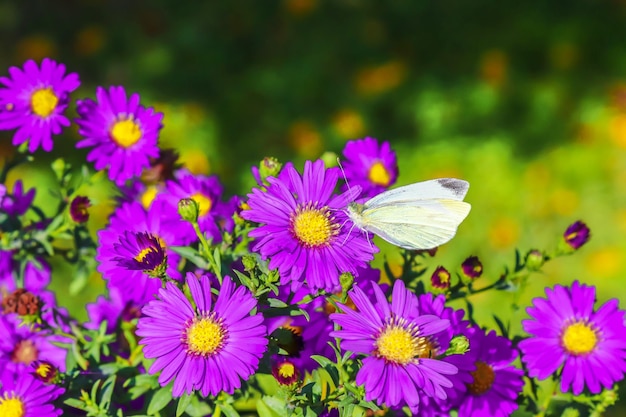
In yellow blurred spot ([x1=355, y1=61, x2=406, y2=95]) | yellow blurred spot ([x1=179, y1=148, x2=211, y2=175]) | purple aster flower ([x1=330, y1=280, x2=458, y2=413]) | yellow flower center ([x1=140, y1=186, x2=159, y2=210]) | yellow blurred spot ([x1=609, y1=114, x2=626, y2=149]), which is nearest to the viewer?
purple aster flower ([x1=330, y1=280, x2=458, y2=413])

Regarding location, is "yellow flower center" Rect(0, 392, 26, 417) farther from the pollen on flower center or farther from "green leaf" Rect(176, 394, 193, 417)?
the pollen on flower center

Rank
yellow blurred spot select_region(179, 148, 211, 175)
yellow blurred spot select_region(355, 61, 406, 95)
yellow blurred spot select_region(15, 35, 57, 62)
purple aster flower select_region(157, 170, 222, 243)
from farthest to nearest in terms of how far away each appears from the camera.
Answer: yellow blurred spot select_region(15, 35, 57, 62) → yellow blurred spot select_region(355, 61, 406, 95) → yellow blurred spot select_region(179, 148, 211, 175) → purple aster flower select_region(157, 170, 222, 243)

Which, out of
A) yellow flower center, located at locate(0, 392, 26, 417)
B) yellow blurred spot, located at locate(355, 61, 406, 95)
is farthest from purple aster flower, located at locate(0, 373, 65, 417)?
yellow blurred spot, located at locate(355, 61, 406, 95)

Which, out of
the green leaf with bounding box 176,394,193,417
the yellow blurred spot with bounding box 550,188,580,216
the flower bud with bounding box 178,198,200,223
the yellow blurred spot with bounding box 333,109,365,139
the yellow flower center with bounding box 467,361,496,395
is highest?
the yellow blurred spot with bounding box 333,109,365,139

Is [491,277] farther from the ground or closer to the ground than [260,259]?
farther from the ground

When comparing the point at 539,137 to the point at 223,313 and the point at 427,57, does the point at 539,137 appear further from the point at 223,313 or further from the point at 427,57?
the point at 223,313

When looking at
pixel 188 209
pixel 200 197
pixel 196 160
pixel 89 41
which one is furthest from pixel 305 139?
pixel 188 209

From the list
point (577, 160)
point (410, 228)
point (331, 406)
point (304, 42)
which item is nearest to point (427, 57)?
point (304, 42)
